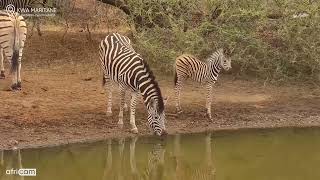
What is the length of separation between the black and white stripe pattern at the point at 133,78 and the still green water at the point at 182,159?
462 mm

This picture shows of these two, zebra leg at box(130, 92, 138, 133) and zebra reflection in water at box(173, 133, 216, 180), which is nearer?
zebra reflection in water at box(173, 133, 216, 180)

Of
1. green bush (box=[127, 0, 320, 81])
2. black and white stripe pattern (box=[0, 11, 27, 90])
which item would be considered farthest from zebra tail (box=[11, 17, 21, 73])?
green bush (box=[127, 0, 320, 81])

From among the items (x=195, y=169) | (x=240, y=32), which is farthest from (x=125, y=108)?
(x=240, y=32)

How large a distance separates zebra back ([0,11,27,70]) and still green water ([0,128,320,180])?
3038 millimetres

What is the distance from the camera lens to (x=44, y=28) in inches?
695

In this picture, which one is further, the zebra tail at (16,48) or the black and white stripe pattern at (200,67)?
the black and white stripe pattern at (200,67)

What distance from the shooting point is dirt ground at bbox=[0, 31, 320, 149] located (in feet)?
35.2

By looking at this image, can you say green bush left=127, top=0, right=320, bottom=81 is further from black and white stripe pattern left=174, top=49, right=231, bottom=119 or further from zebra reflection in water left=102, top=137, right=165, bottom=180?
zebra reflection in water left=102, top=137, right=165, bottom=180

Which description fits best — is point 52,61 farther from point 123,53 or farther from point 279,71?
point 279,71

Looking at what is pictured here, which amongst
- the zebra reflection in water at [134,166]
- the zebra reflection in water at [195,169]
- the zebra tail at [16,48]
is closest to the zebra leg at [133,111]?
the zebra reflection in water at [134,166]

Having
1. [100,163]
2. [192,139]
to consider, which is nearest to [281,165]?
[192,139]

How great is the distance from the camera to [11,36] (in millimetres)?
12273

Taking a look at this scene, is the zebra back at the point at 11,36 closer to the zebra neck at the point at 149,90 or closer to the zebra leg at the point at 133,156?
the zebra neck at the point at 149,90

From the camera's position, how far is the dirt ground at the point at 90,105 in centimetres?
1073
